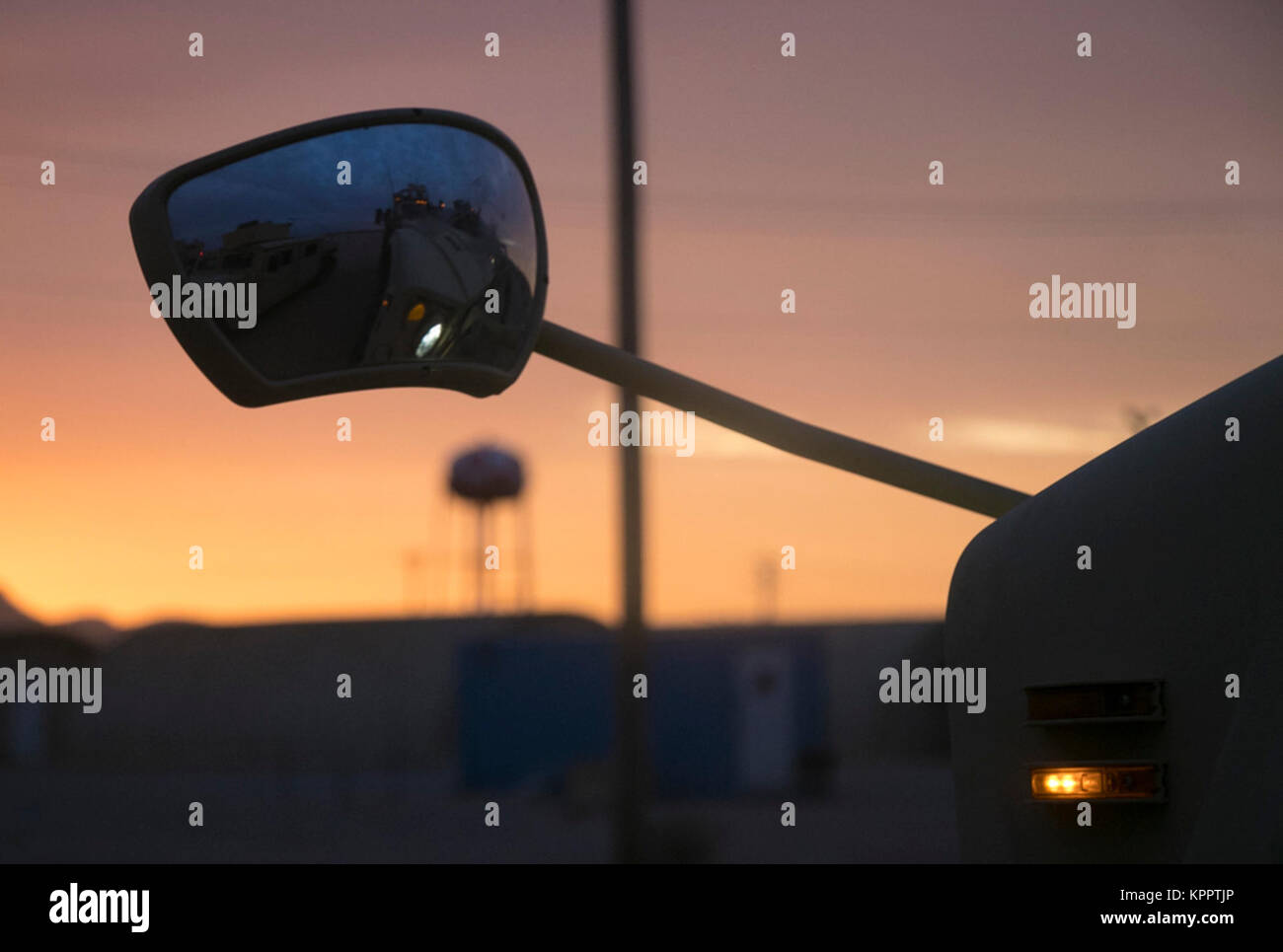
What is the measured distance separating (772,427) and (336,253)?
1073mm

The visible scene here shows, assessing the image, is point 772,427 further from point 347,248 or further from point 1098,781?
point 347,248

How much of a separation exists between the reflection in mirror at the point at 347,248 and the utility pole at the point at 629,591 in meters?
5.71

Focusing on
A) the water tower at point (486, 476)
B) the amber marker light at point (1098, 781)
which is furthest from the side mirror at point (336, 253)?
the water tower at point (486, 476)

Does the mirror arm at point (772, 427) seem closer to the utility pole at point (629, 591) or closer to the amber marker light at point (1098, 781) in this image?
the amber marker light at point (1098, 781)

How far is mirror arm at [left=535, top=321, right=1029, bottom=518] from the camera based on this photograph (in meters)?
2.35

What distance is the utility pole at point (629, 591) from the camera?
774 centimetres

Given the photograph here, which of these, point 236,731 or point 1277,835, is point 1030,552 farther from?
point 236,731

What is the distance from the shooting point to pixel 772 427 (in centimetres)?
→ 256

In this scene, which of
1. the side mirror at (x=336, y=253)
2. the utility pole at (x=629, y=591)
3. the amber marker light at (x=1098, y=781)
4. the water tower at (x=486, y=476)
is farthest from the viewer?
the water tower at (x=486, y=476)

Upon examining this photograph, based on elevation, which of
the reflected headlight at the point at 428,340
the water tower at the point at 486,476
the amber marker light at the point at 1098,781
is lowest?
the amber marker light at the point at 1098,781

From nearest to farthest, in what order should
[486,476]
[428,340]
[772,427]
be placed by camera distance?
[428,340]
[772,427]
[486,476]

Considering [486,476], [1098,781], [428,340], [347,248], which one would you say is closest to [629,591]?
[1098,781]

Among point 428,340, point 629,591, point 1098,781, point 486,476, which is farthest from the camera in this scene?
point 486,476

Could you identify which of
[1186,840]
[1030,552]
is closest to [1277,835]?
[1186,840]
